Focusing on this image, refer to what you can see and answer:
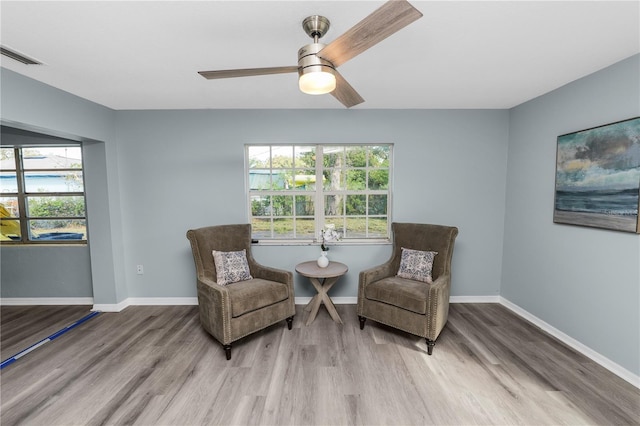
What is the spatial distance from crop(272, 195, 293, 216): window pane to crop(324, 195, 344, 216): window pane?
0.46 m

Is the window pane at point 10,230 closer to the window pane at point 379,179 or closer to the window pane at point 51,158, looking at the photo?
the window pane at point 51,158

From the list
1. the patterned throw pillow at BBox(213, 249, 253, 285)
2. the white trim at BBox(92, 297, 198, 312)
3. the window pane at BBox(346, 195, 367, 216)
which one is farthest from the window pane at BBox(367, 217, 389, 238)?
the white trim at BBox(92, 297, 198, 312)

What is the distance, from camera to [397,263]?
2.98 m

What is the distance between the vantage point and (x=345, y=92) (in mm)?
1677

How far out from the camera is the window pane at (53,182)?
3.36 m

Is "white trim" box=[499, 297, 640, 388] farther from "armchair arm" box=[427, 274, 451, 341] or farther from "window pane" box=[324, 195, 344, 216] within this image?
"window pane" box=[324, 195, 344, 216]

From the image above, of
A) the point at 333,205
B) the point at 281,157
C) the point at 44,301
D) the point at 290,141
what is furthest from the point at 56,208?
the point at 333,205

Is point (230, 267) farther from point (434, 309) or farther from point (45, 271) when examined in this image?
point (45, 271)

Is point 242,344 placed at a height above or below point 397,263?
below

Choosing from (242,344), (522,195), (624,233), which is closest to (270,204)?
(242,344)

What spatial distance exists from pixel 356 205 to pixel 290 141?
1163 mm

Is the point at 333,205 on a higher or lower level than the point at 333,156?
lower

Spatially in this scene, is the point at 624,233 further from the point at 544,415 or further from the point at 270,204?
the point at 270,204

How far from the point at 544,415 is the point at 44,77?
457 centimetres
